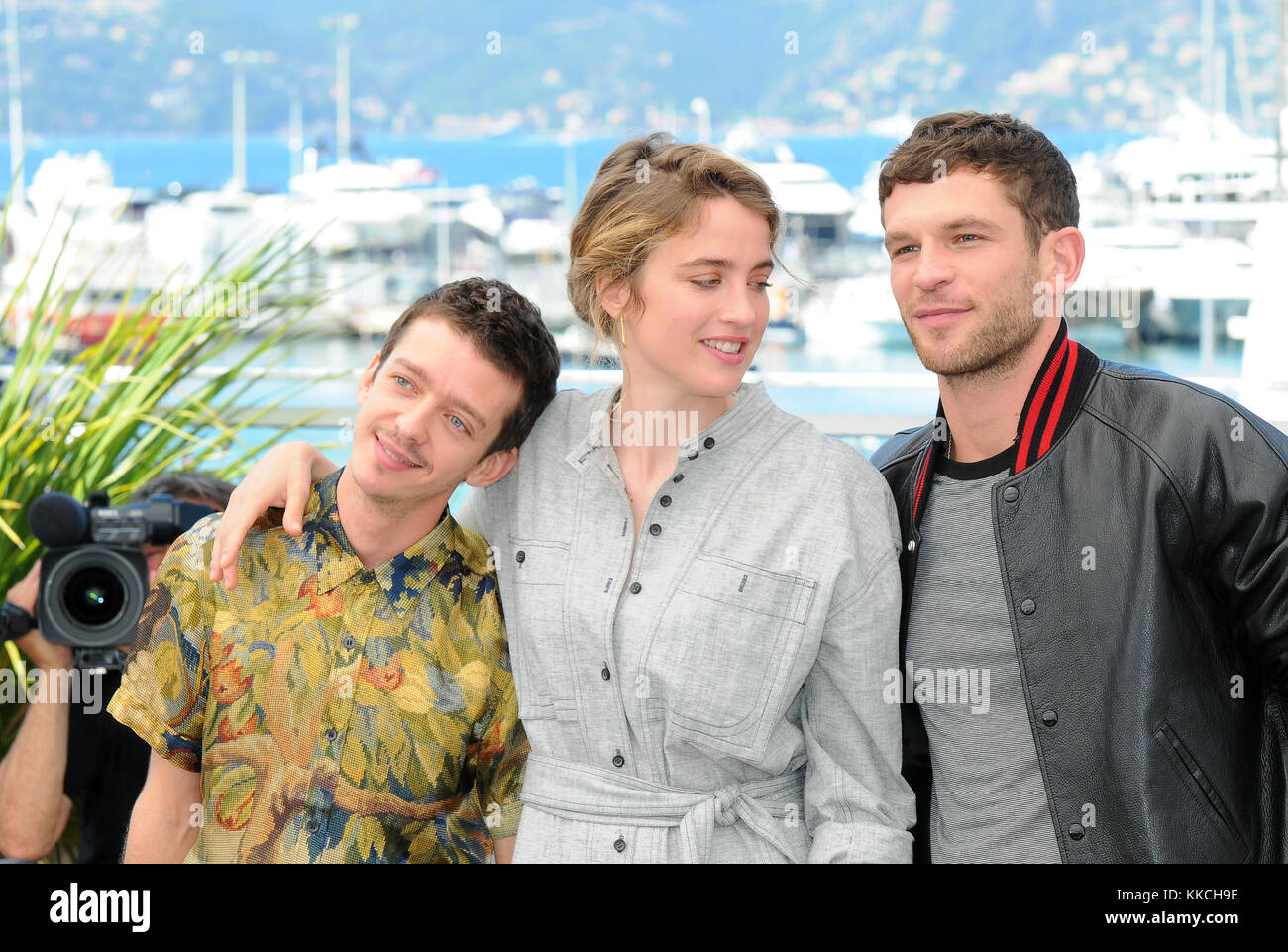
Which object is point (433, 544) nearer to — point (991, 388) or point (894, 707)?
point (894, 707)

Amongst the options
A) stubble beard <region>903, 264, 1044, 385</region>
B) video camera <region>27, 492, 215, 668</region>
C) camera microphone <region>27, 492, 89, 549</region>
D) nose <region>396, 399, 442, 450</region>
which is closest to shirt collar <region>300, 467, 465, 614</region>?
nose <region>396, 399, 442, 450</region>

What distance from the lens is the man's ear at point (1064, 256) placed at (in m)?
1.60

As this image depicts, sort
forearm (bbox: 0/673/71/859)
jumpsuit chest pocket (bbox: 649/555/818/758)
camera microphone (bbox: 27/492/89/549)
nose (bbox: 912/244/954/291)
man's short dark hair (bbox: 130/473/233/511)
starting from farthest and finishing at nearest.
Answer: man's short dark hair (bbox: 130/473/233/511) → forearm (bbox: 0/673/71/859) → camera microphone (bbox: 27/492/89/549) → nose (bbox: 912/244/954/291) → jumpsuit chest pocket (bbox: 649/555/818/758)

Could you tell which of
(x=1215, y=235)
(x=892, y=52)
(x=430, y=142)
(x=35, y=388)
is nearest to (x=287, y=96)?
(x=430, y=142)

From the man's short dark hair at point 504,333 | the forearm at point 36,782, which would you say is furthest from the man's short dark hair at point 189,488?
the man's short dark hair at point 504,333

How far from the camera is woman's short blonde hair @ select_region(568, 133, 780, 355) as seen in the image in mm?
1512

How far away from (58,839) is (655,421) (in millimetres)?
1431

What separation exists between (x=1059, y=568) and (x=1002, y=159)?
509 millimetres

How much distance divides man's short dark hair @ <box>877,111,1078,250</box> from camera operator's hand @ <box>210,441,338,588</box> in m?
0.85

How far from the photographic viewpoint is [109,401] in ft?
7.84

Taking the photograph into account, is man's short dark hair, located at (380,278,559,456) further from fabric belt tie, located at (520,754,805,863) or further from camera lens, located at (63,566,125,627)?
camera lens, located at (63,566,125,627)

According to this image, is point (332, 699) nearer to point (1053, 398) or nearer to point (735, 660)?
point (735, 660)

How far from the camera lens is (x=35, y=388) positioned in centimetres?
250

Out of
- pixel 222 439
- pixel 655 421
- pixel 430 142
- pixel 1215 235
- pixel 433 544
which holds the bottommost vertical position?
pixel 433 544
